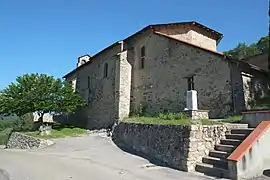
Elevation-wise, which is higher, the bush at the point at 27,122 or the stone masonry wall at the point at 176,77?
the stone masonry wall at the point at 176,77

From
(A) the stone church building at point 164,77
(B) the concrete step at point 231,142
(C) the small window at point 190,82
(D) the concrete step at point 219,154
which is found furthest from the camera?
(C) the small window at point 190,82

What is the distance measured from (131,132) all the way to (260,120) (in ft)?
25.3

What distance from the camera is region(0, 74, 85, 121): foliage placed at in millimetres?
23031

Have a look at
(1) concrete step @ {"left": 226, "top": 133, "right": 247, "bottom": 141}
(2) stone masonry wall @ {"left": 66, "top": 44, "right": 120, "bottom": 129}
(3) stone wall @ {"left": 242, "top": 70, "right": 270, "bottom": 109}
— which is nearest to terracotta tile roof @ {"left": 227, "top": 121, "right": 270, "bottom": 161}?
(1) concrete step @ {"left": 226, "top": 133, "right": 247, "bottom": 141}

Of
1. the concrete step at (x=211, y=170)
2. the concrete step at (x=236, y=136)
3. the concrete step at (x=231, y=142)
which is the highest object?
the concrete step at (x=236, y=136)

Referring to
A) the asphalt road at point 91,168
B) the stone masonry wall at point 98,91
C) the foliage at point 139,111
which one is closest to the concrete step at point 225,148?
the asphalt road at point 91,168

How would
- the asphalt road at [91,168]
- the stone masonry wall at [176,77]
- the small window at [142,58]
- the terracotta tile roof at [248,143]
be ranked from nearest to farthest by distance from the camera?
the terracotta tile roof at [248,143] → the asphalt road at [91,168] → the stone masonry wall at [176,77] → the small window at [142,58]

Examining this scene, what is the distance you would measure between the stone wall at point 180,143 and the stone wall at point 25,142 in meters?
8.57

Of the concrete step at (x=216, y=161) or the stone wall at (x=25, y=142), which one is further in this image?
the stone wall at (x=25, y=142)

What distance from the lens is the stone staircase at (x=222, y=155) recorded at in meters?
8.69

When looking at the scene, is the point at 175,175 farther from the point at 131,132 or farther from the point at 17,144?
the point at 17,144

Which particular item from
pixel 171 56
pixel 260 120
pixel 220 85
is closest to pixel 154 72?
pixel 171 56

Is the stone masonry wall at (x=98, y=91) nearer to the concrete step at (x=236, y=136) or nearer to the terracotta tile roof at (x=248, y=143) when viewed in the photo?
the concrete step at (x=236, y=136)

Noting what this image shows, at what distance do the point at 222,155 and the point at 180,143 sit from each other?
165 cm
